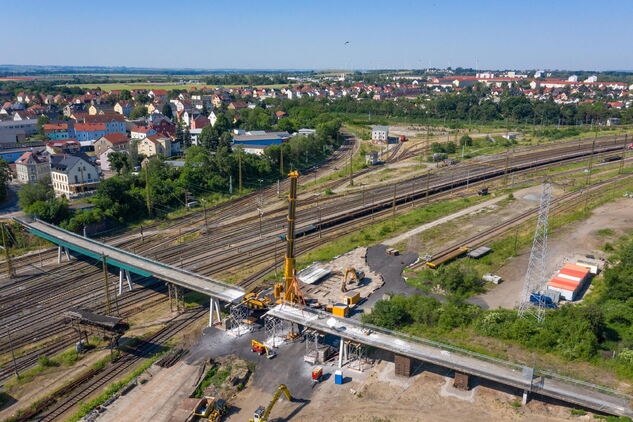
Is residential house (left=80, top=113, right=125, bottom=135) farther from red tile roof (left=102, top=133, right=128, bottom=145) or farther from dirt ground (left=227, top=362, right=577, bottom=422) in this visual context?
dirt ground (left=227, top=362, right=577, bottom=422)

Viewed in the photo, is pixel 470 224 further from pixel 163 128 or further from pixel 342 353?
pixel 163 128

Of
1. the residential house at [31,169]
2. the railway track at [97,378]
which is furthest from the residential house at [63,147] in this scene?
the railway track at [97,378]

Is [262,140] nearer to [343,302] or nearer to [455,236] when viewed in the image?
[455,236]

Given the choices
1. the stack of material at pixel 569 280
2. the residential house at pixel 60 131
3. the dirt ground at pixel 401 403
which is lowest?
the dirt ground at pixel 401 403

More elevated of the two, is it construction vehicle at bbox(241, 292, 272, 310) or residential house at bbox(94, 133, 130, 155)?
residential house at bbox(94, 133, 130, 155)

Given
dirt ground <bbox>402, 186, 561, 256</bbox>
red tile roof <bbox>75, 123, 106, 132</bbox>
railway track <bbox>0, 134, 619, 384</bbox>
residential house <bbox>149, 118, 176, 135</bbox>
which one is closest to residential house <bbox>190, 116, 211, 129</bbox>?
residential house <bbox>149, 118, 176, 135</bbox>

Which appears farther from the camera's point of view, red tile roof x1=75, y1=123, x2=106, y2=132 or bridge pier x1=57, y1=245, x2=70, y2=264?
red tile roof x1=75, y1=123, x2=106, y2=132

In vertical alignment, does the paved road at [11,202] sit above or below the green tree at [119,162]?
below

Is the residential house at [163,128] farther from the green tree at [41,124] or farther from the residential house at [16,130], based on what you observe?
the residential house at [16,130]
